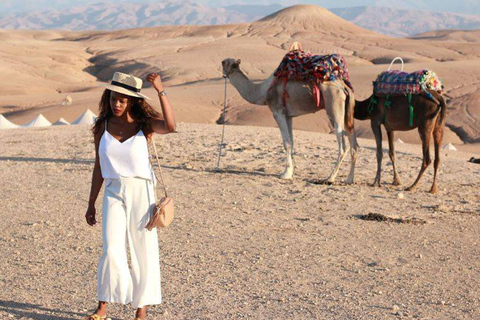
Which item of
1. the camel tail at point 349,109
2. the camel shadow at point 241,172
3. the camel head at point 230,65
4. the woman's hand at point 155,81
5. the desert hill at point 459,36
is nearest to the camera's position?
the woman's hand at point 155,81

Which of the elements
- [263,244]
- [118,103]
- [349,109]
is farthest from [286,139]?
[118,103]

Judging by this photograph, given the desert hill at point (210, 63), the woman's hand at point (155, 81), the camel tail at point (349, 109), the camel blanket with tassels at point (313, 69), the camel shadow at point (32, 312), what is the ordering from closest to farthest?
1. the woman's hand at point (155, 81)
2. the camel shadow at point (32, 312)
3. the camel blanket with tassels at point (313, 69)
4. the camel tail at point (349, 109)
5. the desert hill at point (210, 63)

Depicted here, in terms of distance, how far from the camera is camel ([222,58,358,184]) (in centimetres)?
1110

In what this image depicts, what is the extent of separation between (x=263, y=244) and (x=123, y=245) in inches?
118

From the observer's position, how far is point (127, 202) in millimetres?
4906

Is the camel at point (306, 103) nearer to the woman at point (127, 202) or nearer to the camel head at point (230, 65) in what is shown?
the camel head at point (230, 65)

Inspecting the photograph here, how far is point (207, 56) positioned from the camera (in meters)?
65.2

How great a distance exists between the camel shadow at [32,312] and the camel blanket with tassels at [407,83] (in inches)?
261

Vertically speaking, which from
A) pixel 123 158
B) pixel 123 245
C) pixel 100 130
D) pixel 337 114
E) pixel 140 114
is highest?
pixel 140 114

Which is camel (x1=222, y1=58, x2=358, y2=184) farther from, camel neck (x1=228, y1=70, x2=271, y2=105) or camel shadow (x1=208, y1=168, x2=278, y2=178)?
camel shadow (x1=208, y1=168, x2=278, y2=178)

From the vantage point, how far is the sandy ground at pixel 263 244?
579 cm

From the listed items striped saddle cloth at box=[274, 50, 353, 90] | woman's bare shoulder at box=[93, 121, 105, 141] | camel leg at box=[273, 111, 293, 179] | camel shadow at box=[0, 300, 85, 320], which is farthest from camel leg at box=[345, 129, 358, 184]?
woman's bare shoulder at box=[93, 121, 105, 141]

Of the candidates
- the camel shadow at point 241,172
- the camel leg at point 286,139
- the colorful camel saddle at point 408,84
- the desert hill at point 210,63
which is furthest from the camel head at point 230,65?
the desert hill at point 210,63

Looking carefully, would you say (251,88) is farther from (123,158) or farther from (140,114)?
(123,158)
